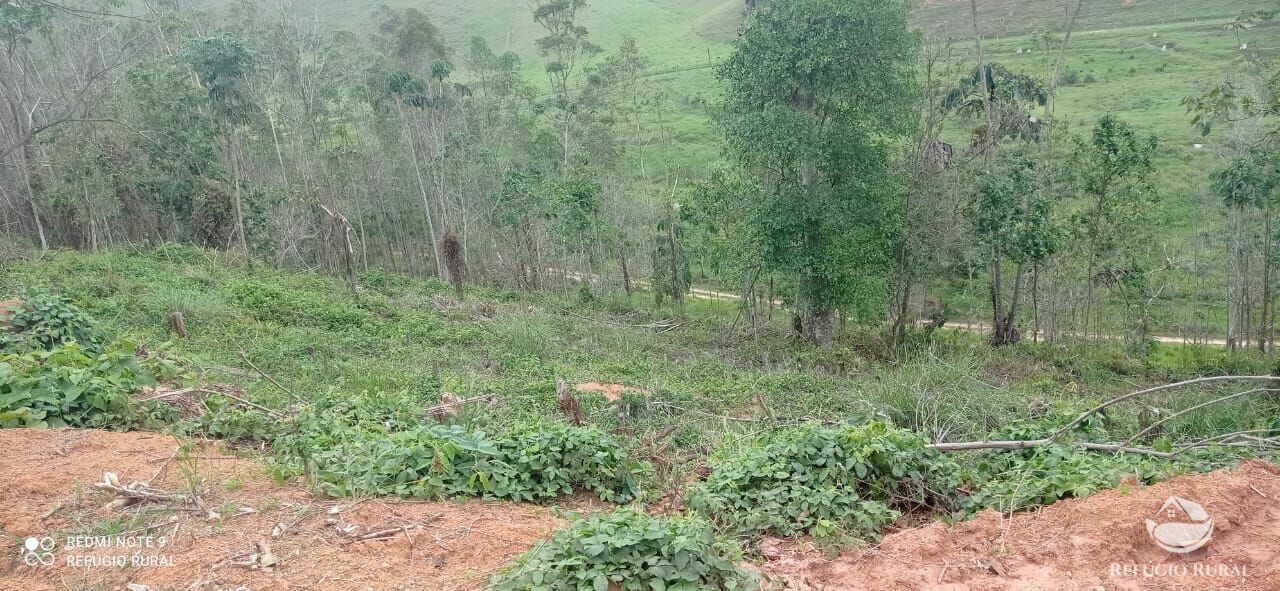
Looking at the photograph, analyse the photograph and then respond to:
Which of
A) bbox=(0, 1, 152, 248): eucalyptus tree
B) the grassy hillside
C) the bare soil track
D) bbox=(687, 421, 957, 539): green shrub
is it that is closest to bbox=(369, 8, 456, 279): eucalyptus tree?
the grassy hillside

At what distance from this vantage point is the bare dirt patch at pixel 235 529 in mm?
3178

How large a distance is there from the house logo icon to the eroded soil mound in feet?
0.10

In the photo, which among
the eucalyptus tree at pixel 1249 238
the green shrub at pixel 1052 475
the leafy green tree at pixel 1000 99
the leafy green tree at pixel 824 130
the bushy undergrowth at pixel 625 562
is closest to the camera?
the bushy undergrowth at pixel 625 562

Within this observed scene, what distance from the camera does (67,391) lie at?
4914 millimetres

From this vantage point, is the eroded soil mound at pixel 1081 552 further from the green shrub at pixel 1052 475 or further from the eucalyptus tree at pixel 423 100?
the eucalyptus tree at pixel 423 100

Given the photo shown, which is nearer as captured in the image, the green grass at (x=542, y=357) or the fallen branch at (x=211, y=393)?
the fallen branch at (x=211, y=393)

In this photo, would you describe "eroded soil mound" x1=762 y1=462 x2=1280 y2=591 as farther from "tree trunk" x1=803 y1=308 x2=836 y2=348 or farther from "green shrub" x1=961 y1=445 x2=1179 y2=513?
"tree trunk" x1=803 y1=308 x2=836 y2=348

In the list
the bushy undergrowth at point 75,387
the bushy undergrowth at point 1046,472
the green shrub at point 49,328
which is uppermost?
the green shrub at point 49,328

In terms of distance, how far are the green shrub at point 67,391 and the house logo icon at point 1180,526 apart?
19.3 ft

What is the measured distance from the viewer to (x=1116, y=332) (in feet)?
64.5

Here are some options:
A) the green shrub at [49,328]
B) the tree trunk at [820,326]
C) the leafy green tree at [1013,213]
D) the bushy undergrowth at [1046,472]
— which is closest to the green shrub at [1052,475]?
the bushy undergrowth at [1046,472]

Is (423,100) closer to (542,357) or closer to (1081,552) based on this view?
(542,357)

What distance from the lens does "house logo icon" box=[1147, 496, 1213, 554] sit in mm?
3178

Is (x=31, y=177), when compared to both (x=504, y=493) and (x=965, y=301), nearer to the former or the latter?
(x=504, y=493)
